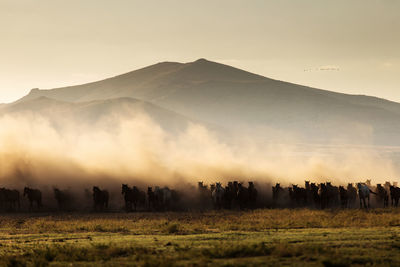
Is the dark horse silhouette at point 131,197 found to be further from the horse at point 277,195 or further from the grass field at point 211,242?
the horse at point 277,195

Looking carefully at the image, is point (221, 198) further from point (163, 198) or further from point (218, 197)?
point (163, 198)

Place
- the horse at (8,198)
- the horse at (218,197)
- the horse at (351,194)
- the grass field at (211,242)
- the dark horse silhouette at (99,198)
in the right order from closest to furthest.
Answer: the grass field at (211,242) → the horse at (218,197) → the dark horse silhouette at (99,198) → the horse at (8,198) → the horse at (351,194)

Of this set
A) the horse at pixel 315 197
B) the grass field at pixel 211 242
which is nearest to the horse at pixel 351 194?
the horse at pixel 315 197

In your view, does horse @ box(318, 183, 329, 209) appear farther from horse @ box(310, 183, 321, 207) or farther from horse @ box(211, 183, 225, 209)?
horse @ box(211, 183, 225, 209)

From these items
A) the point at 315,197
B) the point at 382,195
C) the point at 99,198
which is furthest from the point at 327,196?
the point at 99,198

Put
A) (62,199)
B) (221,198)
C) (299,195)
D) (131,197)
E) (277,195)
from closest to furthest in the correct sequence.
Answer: (221,198) → (131,197) → (299,195) → (62,199) → (277,195)

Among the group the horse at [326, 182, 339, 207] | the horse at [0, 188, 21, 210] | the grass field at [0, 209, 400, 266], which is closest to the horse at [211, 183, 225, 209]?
the horse at [326, 182, 339, 207]

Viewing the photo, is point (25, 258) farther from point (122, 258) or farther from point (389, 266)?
point (389, 266)

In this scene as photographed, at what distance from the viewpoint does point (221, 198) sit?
204ft

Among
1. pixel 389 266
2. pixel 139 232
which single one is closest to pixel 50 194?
pixel 139 232

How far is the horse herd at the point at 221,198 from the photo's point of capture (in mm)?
61719

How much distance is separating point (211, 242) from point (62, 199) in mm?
37385

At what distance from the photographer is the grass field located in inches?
982

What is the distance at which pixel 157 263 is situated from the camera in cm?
2372
